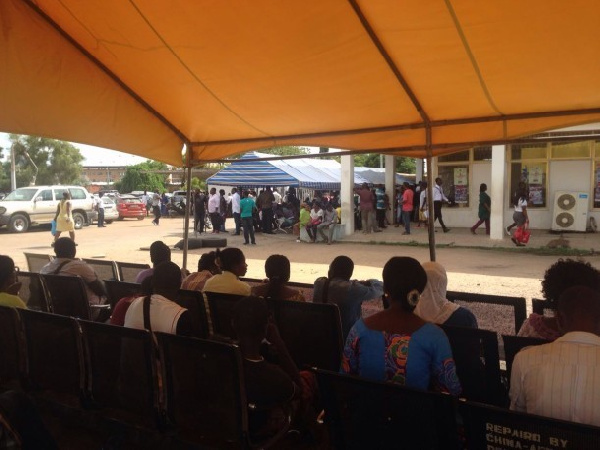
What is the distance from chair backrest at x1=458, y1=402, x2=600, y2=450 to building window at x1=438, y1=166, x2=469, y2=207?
1840 centimetres

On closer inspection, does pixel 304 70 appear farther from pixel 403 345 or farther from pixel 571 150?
pixel 571 150

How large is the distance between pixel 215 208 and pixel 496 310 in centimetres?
1781

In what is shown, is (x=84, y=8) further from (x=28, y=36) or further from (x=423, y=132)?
(x=423, y=132)

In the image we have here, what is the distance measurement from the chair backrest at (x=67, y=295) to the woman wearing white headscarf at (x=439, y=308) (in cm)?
281

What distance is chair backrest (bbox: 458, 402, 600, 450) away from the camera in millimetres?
1723

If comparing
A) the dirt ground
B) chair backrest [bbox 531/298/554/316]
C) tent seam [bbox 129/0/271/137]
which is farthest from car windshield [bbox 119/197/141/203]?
chair backrest [bbox 531/298/554/316]

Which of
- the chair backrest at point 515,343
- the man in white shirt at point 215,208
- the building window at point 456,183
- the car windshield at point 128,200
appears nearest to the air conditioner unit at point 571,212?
the building window at point 456,183

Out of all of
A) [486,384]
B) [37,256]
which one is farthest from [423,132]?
[37,256]

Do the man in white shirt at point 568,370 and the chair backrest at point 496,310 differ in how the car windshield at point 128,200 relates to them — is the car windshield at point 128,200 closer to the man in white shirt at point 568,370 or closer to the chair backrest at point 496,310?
the chair backrest at point 496,310

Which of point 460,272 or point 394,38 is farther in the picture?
point 460,272

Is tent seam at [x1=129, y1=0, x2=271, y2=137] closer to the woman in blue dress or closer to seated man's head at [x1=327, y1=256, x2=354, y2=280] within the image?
seated man's head at [x1=327, y1=256, x2=354, y2=280]

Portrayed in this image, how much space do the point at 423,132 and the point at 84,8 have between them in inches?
117

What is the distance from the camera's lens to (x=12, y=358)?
3.66 meters

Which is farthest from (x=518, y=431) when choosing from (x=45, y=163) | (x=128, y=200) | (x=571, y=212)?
(x=45, y=163)
